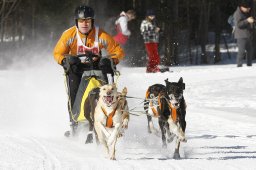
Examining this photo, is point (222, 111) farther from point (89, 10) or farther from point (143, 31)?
point (143, 31)

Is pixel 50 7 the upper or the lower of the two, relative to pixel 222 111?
upper

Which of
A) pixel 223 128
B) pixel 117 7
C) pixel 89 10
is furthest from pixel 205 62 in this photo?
pixel 89 10

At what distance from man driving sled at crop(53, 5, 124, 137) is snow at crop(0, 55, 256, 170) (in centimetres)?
61

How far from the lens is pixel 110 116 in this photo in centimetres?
769

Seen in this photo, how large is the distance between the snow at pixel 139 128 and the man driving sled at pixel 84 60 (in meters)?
0.61

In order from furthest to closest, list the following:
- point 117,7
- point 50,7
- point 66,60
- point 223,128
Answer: point 50,7
point 117,7
point 223,128
point 66,60

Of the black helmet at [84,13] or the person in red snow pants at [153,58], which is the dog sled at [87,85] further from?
the person in red snow pants at [153,58]

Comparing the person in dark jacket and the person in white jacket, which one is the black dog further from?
the person in white jacket

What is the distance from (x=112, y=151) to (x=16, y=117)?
5.08 m

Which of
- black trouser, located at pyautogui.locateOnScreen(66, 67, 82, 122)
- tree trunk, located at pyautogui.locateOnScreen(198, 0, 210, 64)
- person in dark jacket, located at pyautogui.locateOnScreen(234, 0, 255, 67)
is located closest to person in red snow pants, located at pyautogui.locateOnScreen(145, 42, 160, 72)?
person in dark jacket, located at pyautogui.locateOnScreen(234, 0, 255, 67)

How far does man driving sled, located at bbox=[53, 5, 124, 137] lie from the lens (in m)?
9.09

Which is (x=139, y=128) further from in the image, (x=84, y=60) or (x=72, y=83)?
(x=84, y=60)

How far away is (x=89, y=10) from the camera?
9195 mm

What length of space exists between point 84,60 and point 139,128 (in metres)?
2.15
